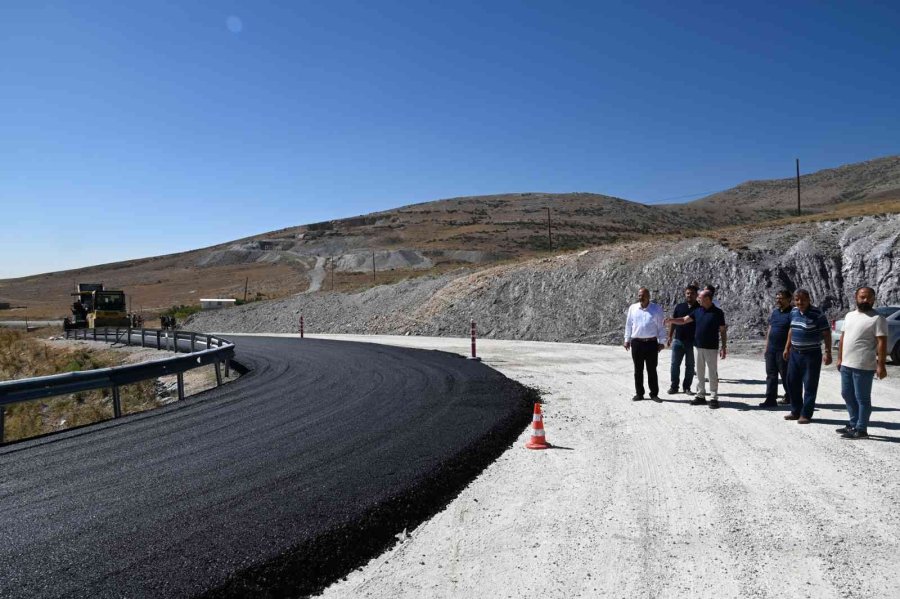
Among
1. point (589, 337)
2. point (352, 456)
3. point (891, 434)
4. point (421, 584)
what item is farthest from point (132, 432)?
point (589, 337)

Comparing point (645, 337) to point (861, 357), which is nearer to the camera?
point (861, 357)

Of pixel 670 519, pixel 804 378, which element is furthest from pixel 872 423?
pixel 670 519

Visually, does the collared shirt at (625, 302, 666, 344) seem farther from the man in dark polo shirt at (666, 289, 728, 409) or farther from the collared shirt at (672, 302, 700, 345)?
the collared shirt at (672, 302, 700, 345)

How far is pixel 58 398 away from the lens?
17.3 meters

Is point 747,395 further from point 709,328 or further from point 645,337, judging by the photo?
point 645,337

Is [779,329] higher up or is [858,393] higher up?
[779,329]

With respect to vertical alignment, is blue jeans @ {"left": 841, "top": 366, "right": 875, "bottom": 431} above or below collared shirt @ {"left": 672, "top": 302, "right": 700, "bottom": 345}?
below

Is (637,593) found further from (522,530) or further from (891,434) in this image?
(891,434)

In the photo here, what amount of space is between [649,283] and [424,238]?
97037mm

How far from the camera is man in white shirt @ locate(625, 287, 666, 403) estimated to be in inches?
424

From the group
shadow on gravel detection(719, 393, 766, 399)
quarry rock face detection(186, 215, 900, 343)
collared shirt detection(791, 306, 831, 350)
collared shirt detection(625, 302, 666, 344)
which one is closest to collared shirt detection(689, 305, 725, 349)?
collared shirt detection(625, 302, 666, 344)

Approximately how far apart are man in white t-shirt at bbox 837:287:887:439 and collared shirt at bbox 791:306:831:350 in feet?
2.02

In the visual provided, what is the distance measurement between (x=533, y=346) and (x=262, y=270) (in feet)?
305

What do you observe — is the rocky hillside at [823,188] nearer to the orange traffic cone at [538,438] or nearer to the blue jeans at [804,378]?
the blue jeans at [804,378]
